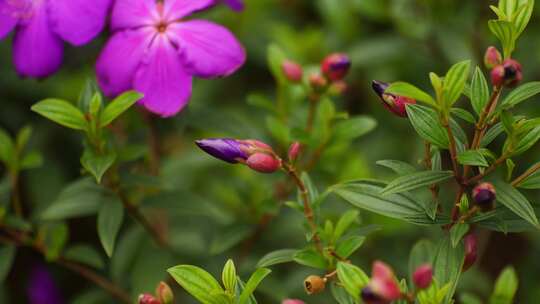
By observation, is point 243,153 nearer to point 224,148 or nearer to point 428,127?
point 224,148

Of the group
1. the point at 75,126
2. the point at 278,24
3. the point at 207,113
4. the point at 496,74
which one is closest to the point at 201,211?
the point at 207,113

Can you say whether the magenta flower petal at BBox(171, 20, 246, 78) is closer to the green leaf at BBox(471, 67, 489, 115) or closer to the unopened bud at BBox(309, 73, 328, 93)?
the unopened bud at BBox(309, 73, 328, 93)

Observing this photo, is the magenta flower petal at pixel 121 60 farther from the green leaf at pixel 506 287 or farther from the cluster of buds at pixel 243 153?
the green leaf at pixel 506 287

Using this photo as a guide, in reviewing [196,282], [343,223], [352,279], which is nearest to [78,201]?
[196,282]

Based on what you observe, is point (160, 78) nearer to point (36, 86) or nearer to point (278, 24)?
point (36, 86)

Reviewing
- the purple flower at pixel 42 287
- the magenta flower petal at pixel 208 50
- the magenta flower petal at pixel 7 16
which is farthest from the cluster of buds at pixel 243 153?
the purple flower at pixel 42 287
